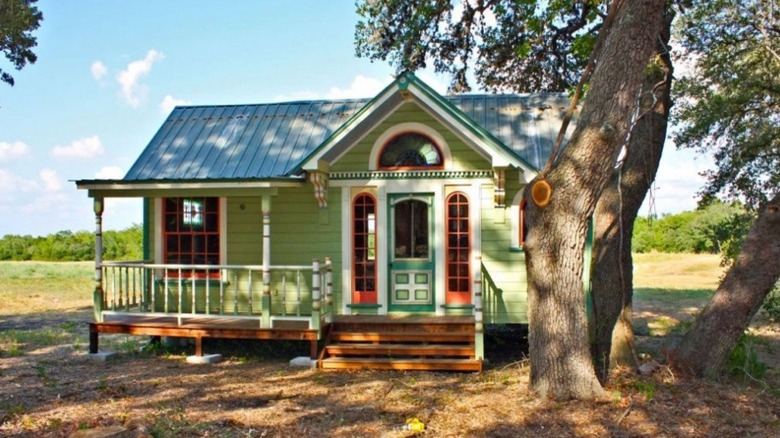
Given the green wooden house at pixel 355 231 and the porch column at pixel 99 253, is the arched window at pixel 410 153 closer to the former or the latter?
the green wooden house at pixel 355 231

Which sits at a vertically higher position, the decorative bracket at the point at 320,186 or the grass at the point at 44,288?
the decorative bracket at the point at 320,186

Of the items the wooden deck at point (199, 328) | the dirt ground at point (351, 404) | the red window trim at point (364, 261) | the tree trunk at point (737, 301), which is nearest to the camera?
the dirt ground at point (351, 404)

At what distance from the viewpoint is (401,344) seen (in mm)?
10328

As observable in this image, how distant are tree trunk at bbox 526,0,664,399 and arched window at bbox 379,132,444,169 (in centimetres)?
384

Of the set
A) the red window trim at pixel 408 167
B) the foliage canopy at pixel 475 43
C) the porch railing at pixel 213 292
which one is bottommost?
the porch railing at pixel 213 292

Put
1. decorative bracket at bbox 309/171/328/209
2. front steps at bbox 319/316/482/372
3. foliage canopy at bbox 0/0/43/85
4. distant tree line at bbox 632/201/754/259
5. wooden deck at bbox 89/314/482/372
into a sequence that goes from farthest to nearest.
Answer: distant tree line at bbox 632/201/754/259, foliage canopy at bbox 0/0/43/85, decorative bracket at bbox 309/171/328/209, wooden deck at bbox 89/314/482/372, front steps at bbox 319/316/482/372

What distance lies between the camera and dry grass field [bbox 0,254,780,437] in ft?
22.4

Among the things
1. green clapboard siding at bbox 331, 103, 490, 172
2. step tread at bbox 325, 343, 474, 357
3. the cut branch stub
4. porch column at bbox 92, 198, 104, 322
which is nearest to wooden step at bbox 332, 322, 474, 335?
step tread at bbox 325, 343, 474, 357

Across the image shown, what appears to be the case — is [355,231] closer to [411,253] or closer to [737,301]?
[411,253]

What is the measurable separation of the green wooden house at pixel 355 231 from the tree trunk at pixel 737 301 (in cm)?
291

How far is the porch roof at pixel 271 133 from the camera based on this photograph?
38.8 feet

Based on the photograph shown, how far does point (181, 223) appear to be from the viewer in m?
12.1

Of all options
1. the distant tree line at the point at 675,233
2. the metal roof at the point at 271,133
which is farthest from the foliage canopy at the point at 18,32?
the distant tree line at the point at 675,233

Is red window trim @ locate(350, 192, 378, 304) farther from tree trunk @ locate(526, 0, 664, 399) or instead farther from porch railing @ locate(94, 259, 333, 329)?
tree trunk @ locate(526, 0, 664, 399)
